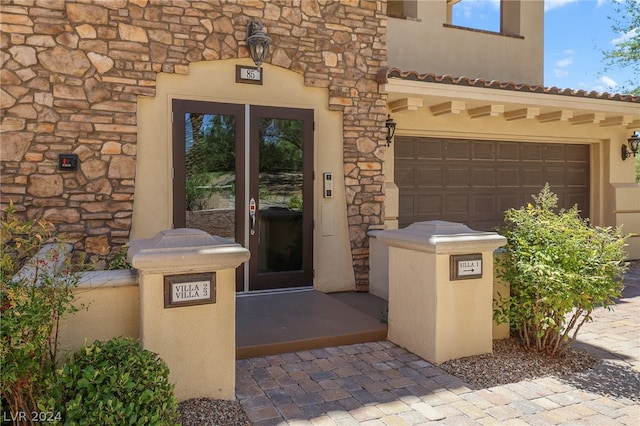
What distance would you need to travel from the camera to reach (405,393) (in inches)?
146

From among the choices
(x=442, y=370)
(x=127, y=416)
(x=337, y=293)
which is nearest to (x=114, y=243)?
(x=337, y=293)

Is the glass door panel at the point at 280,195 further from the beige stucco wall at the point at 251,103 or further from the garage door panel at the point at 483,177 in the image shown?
the garage door panel at the point at 483,177

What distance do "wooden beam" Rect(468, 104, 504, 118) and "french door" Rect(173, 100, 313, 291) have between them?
3093mm

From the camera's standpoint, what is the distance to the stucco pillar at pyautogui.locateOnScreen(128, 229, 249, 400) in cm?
328

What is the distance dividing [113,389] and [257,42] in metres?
4.47

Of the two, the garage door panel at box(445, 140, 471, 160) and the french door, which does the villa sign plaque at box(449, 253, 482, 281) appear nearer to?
the french door

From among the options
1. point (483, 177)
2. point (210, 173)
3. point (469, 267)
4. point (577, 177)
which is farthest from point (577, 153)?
point (210, 173)

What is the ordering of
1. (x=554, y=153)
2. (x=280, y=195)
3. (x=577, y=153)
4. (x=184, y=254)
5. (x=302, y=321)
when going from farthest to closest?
(x=577, y=153), (x=554, y=153), (x=280, y=195), (x=302, y=321), (x=184, y=254)

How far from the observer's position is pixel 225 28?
6.00m

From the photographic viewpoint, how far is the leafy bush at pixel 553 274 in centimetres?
418

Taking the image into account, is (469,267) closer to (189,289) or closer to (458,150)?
(189,289)

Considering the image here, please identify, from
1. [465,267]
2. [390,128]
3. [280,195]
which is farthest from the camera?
[390,128]

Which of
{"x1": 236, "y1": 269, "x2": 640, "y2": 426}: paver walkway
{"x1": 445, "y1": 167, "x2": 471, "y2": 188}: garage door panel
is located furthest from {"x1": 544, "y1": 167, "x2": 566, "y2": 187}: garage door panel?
{"x1": 236, "y1": 269, "x2": 640, "y2": 426}: paver walkway

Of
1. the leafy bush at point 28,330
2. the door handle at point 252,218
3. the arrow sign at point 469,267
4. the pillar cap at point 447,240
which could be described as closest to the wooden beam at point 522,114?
the pillar cap at point 447,240
